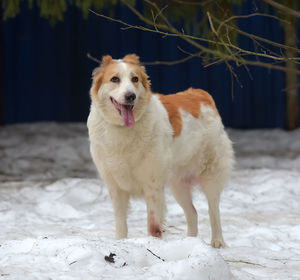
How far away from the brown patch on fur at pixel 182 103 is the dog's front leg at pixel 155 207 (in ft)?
1.60

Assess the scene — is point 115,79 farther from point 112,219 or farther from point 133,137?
point 112,219

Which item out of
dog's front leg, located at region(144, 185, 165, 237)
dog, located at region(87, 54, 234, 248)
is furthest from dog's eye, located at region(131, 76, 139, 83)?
dog's front leg, located at region(144, 185, 165, 237)

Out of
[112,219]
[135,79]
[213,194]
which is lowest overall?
[112,219]

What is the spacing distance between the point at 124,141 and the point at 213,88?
6.72 metres

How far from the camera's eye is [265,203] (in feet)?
21.9

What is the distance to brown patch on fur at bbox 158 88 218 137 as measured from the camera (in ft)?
15.9

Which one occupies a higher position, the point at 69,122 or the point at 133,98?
the point at 133,98

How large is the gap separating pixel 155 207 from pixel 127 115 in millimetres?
746

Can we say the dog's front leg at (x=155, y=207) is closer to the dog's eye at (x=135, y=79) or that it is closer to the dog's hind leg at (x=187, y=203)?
the dog's hind leg at (x=187, y=203)

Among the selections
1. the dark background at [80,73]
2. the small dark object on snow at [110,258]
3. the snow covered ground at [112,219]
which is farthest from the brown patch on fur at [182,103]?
the dark background at [80,73]

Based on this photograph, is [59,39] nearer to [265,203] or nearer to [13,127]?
[13,127]

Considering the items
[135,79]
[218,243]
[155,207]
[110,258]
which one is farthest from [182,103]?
[110,258]

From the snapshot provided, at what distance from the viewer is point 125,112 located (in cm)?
450

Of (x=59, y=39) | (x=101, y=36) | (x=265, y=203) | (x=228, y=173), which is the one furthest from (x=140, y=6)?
(x=228, y=173)
